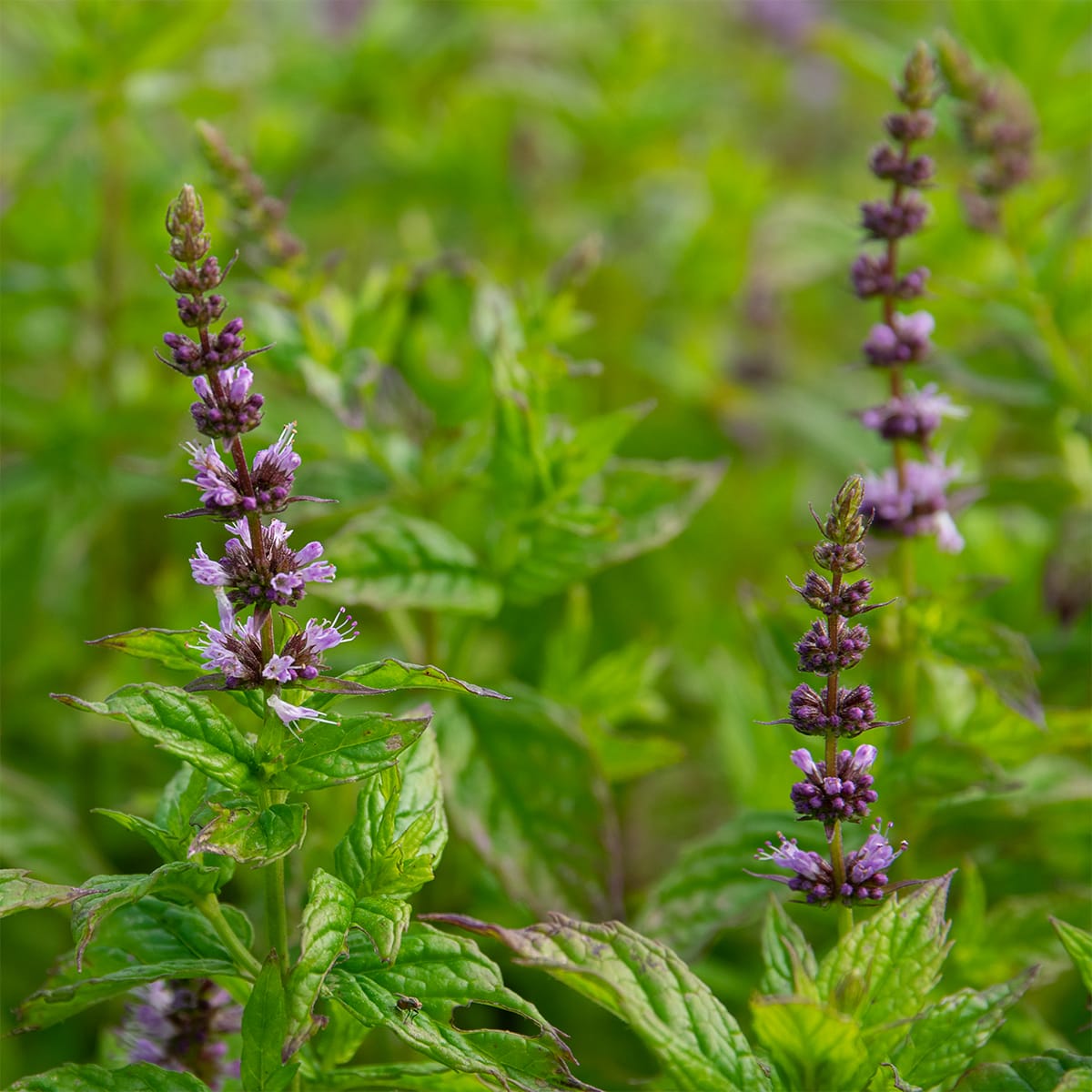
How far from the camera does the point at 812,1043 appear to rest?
1.11 m

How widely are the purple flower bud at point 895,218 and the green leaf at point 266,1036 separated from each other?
1.09 metres

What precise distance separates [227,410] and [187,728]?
11.3 inches

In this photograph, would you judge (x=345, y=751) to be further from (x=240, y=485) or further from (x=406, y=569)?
(x=406, y=569)

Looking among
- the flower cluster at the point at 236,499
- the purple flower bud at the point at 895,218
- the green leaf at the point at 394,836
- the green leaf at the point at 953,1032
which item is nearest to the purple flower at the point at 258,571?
the flower cluster at the point at 236,499

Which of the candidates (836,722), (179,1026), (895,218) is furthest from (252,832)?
(895,218)

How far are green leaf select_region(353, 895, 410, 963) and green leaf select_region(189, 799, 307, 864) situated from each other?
10 centimetres

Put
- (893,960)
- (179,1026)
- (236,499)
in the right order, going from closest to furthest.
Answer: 1. (236,499)
2. (893,960)
3. (179,1026)

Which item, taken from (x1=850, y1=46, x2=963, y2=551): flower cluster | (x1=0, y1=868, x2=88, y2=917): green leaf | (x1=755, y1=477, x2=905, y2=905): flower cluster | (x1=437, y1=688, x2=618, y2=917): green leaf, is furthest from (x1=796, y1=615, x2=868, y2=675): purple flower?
(x1=0, y1=868, x2=88, y2=917): green leaf

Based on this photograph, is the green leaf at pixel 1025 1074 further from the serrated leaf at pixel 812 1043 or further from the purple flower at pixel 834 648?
the purple flower at pixel 834 648

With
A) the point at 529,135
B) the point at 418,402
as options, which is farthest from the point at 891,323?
the point at 529,135

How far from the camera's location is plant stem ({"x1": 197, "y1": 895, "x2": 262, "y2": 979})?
1.21 metres

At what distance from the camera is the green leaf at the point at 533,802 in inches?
63.1

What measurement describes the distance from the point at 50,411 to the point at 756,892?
5.47 ft

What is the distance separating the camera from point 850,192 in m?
3.51
